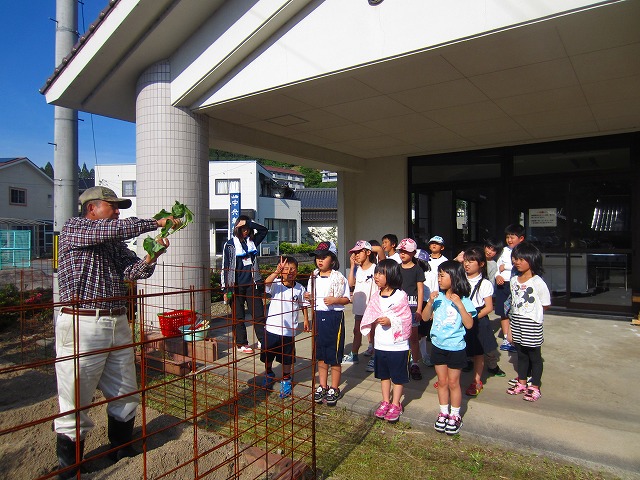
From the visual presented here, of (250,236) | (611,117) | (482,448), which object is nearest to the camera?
(482,448)

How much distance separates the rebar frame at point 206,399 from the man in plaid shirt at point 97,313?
155mm

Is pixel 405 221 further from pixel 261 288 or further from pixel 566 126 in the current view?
pixel 261 288

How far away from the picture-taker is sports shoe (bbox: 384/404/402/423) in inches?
140

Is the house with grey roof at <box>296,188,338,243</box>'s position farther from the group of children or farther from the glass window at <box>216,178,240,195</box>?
the group of children

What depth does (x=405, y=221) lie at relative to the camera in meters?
9.11

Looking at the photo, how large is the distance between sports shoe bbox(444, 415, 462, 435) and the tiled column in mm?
3318

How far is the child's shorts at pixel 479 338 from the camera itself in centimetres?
410

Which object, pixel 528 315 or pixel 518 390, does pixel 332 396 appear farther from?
pixel 528 315

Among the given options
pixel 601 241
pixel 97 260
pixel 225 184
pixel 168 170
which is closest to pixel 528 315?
pixel 97 260

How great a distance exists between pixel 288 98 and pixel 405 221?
4517mm

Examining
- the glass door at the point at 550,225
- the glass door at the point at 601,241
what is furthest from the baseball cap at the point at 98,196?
the glass door at the point at 601,241

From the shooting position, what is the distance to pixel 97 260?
2.81m

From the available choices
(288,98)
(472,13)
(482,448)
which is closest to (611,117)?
(472,13)

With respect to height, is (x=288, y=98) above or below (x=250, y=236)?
above
